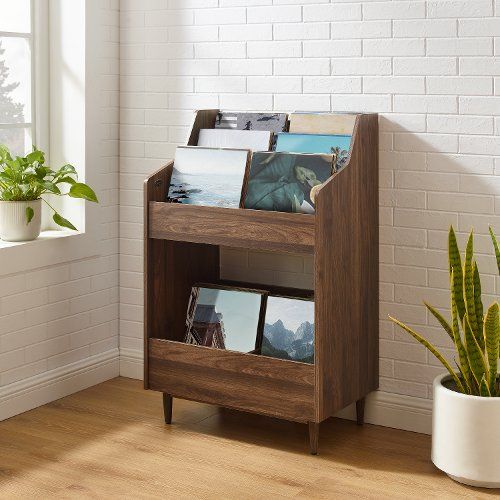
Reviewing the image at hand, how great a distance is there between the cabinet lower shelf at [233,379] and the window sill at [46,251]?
59 centimetres

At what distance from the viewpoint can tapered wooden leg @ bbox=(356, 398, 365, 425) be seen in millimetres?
3585

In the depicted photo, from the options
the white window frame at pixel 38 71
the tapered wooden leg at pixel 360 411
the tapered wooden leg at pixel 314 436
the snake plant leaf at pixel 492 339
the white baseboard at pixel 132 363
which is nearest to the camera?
the snake plant leaf at pixel 492 339

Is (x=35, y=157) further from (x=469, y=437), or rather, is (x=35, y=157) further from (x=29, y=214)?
(x=469, y=437)

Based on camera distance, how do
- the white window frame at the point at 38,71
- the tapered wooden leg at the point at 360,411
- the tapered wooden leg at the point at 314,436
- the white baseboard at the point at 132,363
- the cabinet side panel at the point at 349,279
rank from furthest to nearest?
the white baseboard at the point at 132,363 < the white window frame at the point at 38,71 < the tapered wooden leg at the point at 360,411 < the tapered wooden leg at the point at 314,436 < the cabinet side panel at the point at 349,279

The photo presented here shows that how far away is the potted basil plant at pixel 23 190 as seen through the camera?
3.58 m

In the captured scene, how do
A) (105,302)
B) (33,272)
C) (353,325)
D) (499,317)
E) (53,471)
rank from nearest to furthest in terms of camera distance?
(499,317)
(53,471)
(353,325)
(33,272)
(105,302)

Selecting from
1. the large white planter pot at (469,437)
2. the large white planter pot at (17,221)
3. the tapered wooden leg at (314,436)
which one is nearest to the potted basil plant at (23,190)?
the large white planter pot at (17,221)

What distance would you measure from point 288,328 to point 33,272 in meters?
1.08

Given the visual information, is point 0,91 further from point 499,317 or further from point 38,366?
point 499,317

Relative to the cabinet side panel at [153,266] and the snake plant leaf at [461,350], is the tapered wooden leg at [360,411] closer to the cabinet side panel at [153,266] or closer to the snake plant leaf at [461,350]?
the snake plant leaf at [461,350]

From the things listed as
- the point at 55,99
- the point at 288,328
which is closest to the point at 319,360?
the point at 288,328

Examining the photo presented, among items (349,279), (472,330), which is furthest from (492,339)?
(349,279)

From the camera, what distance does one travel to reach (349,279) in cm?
334

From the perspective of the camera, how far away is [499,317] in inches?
116
